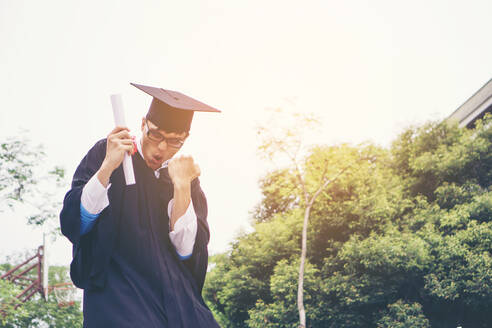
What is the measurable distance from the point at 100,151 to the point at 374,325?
2021 cm

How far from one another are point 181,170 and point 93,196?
0.40 m

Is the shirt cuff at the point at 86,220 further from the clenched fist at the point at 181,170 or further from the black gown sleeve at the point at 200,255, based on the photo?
the black gown sleeve at the point at 200,255

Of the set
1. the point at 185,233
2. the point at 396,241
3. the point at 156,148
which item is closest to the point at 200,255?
the point at 185,233

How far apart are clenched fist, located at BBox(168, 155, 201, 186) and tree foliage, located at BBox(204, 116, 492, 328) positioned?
1755 cm

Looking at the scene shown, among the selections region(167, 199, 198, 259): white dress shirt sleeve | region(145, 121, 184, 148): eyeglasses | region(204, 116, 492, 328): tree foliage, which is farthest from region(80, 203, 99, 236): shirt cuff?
region(204, 116, 492, 328): tree foliage

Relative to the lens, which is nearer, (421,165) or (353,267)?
(353,267)

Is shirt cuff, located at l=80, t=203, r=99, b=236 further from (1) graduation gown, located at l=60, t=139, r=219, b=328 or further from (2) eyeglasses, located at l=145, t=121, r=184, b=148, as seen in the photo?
(2) eyeglasses, located at l=145, t=121, r=184, b=148

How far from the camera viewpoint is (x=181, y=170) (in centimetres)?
183

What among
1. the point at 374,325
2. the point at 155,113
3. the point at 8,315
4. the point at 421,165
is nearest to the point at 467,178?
the point at 421,165

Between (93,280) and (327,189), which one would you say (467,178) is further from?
(93,280)

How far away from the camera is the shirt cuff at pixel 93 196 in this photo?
5.13 ft

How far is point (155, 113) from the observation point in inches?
78.4

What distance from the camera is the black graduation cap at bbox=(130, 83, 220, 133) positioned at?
1.95m

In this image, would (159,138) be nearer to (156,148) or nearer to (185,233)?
(156,148)
